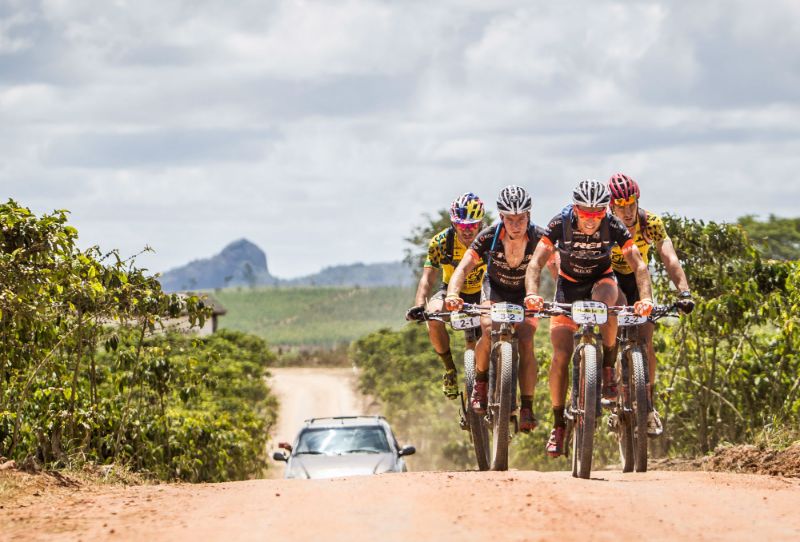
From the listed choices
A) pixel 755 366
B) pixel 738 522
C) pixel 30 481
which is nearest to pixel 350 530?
pixel 738 522

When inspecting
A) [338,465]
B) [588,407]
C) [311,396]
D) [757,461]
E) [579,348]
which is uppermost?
[579,348]

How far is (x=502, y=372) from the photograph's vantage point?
9992 mm

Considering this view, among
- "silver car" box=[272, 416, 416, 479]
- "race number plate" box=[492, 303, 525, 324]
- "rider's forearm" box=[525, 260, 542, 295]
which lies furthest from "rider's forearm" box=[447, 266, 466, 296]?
"silver car" box=[272, 416, 416, 479]

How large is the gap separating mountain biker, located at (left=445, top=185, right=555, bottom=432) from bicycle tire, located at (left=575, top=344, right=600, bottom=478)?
921 millimetres

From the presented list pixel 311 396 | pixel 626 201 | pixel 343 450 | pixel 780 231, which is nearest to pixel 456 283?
Result: pixel 626 201

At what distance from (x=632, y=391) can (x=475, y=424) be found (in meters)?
1.86

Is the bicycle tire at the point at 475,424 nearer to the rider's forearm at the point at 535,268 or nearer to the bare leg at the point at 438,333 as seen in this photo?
the bare leg at the point at 438,333

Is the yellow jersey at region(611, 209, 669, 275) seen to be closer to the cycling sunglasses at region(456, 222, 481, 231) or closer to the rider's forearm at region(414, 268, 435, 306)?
the cycling sunglasses at region(456, 222, 481, 231)

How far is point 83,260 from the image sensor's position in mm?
11602

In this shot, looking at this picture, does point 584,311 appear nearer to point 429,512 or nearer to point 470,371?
point 470,371

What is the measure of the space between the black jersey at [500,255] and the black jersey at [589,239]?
58 centimetres

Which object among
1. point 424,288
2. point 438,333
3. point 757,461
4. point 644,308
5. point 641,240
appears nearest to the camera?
point 644,308

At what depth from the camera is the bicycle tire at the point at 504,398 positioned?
9961mm

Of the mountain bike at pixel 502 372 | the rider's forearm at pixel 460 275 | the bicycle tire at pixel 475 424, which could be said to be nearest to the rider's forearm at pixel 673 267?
the mountain bike at pixel 502 372
